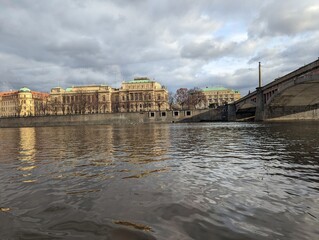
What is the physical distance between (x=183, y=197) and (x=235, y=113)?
340ft

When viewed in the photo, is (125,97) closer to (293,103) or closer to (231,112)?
(231,112)

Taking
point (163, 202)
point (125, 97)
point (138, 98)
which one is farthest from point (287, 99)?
point (125, 97)

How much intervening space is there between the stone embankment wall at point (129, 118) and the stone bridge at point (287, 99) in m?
27.3

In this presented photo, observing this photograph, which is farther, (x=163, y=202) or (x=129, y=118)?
(x=129, y=118)

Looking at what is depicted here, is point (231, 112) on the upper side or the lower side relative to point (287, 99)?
lower

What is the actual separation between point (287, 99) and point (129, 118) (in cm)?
6927

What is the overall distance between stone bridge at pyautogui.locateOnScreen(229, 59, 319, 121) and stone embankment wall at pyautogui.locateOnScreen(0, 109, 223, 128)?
27276 mm

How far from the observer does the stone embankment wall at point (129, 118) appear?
11600 centimetres

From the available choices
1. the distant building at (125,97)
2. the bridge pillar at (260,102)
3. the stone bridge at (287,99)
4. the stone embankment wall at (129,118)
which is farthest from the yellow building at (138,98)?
the bridge pillar at (260,102)

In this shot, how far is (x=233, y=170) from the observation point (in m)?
10.9

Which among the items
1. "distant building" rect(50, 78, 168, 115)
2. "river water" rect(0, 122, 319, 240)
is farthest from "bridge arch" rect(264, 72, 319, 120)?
"distant building" rect(50, 78, 168, 115)

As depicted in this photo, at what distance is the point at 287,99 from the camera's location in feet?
230

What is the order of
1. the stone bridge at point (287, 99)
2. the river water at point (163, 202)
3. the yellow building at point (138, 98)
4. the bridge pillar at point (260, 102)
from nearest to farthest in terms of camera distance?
1. the river water at point (163, 202)
2. the stone bridge at point (287, 99)
3. the bridge pillar at point (260, 102)
4. the yellow building at point (138, 98)

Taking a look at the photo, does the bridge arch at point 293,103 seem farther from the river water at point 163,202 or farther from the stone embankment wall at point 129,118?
the river water at point 163,202
